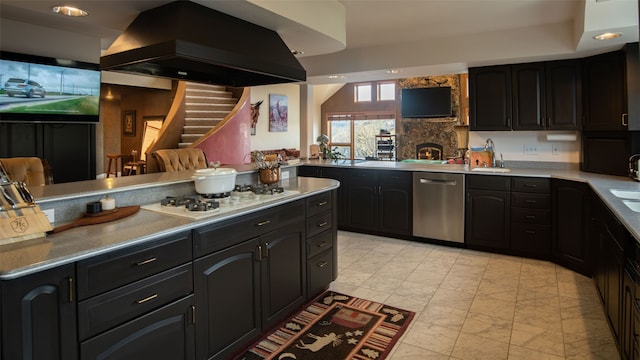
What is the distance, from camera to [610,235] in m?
2.55

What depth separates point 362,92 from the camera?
45.0 feet

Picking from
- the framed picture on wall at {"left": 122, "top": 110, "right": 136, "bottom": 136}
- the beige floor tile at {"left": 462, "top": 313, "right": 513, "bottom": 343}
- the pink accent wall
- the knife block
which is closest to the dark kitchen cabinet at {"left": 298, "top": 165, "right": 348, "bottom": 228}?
the pink accent wall

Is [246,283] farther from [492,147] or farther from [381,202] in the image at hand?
[492,147]

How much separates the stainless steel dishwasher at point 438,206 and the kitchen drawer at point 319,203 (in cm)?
186

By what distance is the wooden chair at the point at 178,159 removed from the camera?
4.15 metres

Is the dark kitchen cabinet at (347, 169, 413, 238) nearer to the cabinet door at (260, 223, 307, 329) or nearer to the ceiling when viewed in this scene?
the ceiling

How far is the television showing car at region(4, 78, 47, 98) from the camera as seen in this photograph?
3.66 m

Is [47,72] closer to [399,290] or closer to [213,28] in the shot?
[213,28]

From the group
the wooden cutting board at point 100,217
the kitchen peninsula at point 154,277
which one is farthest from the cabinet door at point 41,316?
the wooden cutting board at point 100,217

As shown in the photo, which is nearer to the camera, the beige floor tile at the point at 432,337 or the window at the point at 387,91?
the beige floor tile at the point at 432,337

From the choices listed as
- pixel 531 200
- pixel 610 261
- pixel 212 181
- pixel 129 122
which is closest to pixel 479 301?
pixel 610 261

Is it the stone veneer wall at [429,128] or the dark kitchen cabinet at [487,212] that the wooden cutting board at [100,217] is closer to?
the dark kitchen cabinet at [487,212]

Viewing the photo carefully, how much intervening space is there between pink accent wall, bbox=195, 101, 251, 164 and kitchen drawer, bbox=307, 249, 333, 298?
4.05 meters

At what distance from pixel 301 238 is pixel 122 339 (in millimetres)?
1484
